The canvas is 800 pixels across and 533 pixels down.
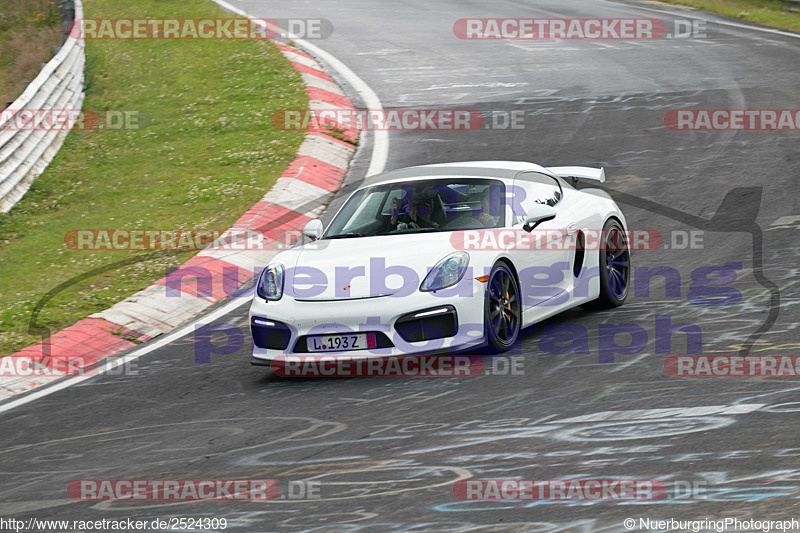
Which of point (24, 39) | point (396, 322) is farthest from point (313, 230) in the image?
point (24, 39)

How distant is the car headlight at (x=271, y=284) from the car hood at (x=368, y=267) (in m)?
0.06

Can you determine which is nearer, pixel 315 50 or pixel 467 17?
pixel 315 50

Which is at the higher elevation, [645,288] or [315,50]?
[315,50]

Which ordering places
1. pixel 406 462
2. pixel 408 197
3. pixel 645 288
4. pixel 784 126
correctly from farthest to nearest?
pixel 784 126 < pixel 645 288 < pixel 408 197 < pixel 406 462

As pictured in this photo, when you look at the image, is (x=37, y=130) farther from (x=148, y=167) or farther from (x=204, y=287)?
(x=204, y=287)

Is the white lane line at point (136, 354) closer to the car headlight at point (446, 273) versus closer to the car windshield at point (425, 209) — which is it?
the car windshield at point (425, 209)

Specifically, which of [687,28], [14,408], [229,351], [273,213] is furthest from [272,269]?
[687,28]

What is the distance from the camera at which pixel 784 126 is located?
14148 millimetres

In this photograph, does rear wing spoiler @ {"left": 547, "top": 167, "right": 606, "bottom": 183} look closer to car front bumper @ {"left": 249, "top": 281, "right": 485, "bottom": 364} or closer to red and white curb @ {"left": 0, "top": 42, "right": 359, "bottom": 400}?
car front bumper @ {"left": 249, "top": 281, "right": 485, "bottom": 364}

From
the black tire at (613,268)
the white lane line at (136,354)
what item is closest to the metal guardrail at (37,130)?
the white lane line at (136,354)

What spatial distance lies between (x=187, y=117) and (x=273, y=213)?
5161mm

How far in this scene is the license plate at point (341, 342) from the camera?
22.6 feet

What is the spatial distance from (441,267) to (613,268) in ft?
7.32

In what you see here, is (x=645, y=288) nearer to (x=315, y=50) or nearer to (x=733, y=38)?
(x=315, y=50)
